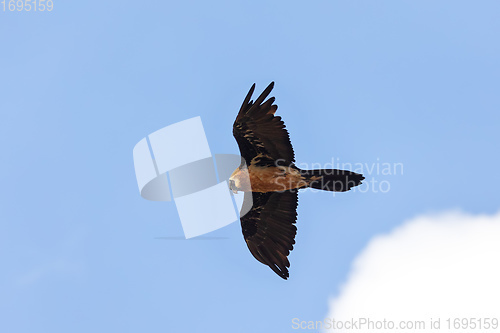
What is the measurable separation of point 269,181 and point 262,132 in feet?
4.52

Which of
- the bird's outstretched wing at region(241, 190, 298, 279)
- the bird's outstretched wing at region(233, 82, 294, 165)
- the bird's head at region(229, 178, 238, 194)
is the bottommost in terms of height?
the bird's outstretched wing at region(241, 190, 298, 279)

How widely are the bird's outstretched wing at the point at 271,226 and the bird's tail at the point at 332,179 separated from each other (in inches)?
40.3

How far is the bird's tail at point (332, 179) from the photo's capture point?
43.5ft

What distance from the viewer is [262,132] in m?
13.2

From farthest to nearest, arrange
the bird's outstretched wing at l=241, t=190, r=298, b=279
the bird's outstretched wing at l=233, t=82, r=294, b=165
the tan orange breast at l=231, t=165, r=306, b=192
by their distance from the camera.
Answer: the bird's outstretched wing at l=241, t=190, r=298, b=279, the tan orange breast at l=231, t=165, r=306, b=192, the bird's outstretched wing at l=233, t=82, r=294, b=165

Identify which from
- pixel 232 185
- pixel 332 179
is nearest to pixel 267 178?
pixel 232 185

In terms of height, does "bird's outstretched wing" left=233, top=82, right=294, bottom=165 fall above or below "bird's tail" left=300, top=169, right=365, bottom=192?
above

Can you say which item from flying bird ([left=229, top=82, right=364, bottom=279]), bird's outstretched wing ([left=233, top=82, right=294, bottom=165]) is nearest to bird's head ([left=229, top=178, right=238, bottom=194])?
flying bird ([left=229, top=82, right=364, bottom=279])

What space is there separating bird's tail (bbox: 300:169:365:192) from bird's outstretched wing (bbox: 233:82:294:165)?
1.99 feet

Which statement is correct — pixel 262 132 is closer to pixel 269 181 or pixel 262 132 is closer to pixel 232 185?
pixel 269 181

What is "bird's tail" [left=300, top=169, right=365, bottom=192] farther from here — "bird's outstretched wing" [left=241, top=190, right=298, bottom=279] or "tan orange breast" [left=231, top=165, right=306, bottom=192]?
"bird's outstretched wing" [left=241, top=190, right=298, bottom=279]

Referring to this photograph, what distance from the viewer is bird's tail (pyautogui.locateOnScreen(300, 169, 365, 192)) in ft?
43.5

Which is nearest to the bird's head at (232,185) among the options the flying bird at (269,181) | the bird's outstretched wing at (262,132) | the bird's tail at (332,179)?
the flying bird at (269,181)

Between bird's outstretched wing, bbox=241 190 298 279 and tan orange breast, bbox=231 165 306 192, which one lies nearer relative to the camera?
tan orange breast, bbox=231 165 306 192
